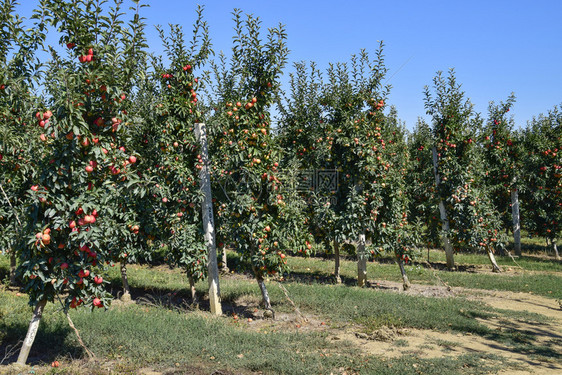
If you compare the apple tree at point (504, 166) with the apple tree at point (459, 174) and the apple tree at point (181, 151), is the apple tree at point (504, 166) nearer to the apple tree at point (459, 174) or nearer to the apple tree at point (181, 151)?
the apple tree at point (459, 174)

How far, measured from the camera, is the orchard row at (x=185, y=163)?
5.50 m

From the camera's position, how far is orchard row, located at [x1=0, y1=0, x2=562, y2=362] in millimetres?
5504

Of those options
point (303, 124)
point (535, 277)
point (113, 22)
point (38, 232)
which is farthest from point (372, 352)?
point (535, 277)

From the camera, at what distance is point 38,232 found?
534 centimetres

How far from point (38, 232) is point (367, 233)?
9.35 meters

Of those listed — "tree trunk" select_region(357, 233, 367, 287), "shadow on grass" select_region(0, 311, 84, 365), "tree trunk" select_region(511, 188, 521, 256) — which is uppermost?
"tree trunk" select_region(511, 188, 521, 256)

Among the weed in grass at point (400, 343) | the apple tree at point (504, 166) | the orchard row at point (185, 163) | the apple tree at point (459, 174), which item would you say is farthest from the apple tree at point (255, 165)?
the apple tree at point (504, 166)

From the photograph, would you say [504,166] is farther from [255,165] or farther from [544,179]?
[255,165]

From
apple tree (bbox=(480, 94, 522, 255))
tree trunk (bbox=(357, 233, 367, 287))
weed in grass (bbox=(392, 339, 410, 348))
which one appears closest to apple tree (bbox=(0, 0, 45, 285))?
weed in grass (bbox=(392, 339, 410, 348))

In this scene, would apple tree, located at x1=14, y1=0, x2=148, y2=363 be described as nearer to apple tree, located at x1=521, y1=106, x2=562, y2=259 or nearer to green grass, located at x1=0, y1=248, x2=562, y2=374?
green grass, located at x1=0, y1=248, x2=562, y2=374

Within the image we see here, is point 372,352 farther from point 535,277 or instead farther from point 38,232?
point 535,277

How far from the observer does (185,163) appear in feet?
29.0

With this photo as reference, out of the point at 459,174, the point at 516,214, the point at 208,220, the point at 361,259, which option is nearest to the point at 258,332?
the point at 208,220

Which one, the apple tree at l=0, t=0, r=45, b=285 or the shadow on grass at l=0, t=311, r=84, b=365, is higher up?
the apple tree at l=0, t=0, r=45, b=285
